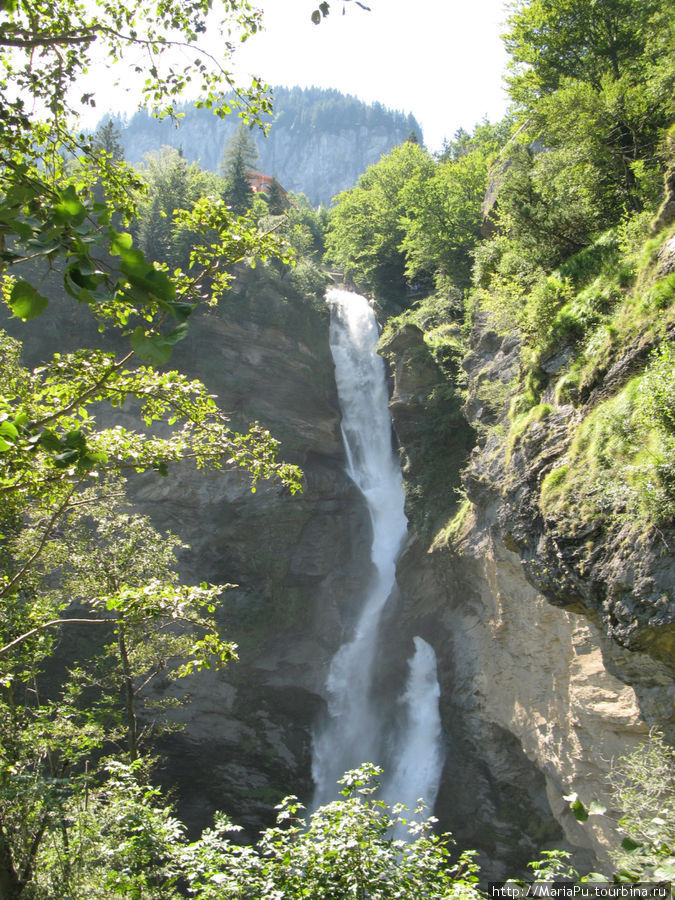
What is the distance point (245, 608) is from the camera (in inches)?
810

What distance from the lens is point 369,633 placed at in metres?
19.8

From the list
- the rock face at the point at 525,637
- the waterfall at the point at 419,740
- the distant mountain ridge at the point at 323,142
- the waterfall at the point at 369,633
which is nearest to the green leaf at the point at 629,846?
the rock face at the point at 525,637

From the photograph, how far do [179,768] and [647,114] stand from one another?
69.3 feet

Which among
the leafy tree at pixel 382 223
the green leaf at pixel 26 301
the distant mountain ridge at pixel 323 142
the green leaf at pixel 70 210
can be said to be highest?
the distant mountain ridge at pixel 323 142

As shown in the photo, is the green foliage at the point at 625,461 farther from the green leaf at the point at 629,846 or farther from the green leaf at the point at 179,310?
the green leaf at the point at 179,310

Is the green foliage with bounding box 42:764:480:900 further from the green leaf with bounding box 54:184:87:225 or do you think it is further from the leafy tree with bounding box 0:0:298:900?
the green leaf with bounding box 54:184:87:225

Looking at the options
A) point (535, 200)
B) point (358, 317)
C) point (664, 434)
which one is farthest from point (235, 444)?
point (358, 317)

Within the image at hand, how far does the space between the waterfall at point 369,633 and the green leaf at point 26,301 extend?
17103mm

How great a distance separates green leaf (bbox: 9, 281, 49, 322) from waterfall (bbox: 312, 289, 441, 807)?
673 inches

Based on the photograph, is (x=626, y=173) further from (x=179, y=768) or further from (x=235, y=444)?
(x=179, y=768)

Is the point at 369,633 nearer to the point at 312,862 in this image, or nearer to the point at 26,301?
the point at 312,862

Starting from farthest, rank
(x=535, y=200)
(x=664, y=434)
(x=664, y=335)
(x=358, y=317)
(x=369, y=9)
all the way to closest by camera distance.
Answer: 1. (x=358, y=317)
2. (x=535, y=200)
3. (x=664, y=335)
4. (x=664, y=434)
5. (x=369, y=9)

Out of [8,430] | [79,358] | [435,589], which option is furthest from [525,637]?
[8,430]

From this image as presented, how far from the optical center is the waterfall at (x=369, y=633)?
16.5m
